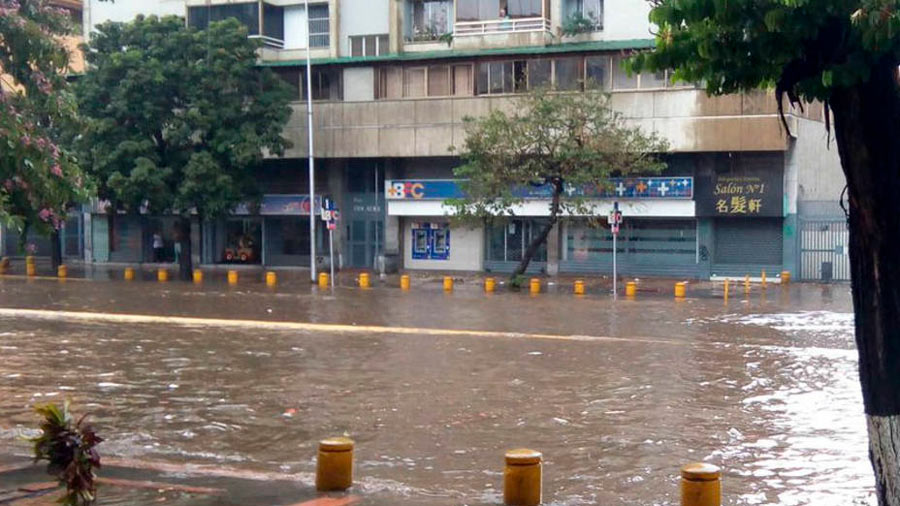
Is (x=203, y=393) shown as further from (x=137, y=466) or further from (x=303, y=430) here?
(x=137, y=466)

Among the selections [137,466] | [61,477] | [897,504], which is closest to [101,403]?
[137,466]

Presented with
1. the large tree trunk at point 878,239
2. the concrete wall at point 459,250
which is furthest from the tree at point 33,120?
the concrete wall at point 459,250

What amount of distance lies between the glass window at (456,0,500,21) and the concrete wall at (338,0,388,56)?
11.7 ft

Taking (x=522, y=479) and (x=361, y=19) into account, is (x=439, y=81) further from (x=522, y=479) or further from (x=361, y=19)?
(x=522, y=479)

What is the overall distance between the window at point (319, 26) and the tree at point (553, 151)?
38.5 ft

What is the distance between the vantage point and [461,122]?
40281mm

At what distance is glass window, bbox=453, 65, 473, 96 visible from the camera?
4059cm

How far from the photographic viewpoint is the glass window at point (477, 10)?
4022 centimetres

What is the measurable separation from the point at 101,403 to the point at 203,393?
4.87 ft

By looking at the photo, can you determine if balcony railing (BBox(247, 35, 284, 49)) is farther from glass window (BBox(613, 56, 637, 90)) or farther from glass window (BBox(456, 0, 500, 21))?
glass window (BBox(613, 56, 637, 90))

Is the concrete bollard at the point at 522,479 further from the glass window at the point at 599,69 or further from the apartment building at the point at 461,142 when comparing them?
the glass window at the point at 599,69

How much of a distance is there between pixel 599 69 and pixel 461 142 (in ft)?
19.4

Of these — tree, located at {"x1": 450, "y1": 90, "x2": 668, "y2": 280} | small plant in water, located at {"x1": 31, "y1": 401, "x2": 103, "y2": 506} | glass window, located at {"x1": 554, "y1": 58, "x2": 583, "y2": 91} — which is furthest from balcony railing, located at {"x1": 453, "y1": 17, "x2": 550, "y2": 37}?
small plant in water, located at {"x1": 31, "y1": 401, "x2": 103, "y2": 506}

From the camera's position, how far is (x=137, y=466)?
10.2 meters
